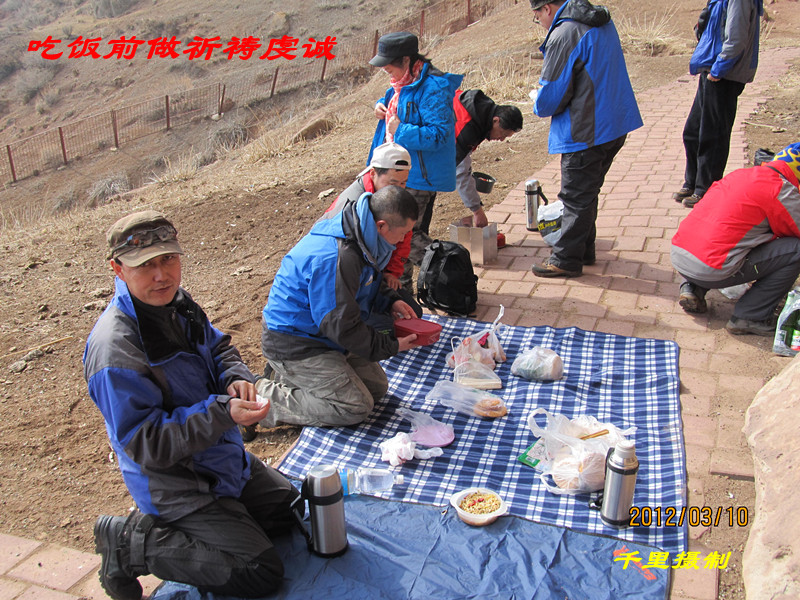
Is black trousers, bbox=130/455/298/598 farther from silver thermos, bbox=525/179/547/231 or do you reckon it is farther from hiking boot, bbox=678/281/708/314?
silver thermos, bbox=525/179/547/231

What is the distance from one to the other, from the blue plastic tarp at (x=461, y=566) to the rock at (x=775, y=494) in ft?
1.16

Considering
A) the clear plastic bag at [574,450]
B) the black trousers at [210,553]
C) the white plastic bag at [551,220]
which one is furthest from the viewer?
the white plastic bag at [551,220]

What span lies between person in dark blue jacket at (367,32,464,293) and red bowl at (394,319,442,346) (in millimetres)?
1409

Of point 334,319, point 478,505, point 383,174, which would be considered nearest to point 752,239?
point 383,174

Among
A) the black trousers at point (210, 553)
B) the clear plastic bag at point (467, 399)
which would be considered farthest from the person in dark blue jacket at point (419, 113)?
the black trousers at point (210, 553)

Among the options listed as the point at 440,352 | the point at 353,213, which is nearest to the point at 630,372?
the point at 440,352

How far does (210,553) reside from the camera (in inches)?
94.4

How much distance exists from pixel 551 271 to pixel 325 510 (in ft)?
10.5

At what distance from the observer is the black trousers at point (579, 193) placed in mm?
4762

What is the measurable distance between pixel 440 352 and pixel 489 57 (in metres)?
11.8

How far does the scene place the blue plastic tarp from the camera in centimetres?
251

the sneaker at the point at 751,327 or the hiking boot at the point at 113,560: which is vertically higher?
the hiking boot at the point at 113,560

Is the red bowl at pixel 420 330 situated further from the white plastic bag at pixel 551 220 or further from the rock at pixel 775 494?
the white plastic bag at pixel 551 220

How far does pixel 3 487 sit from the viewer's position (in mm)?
3326
